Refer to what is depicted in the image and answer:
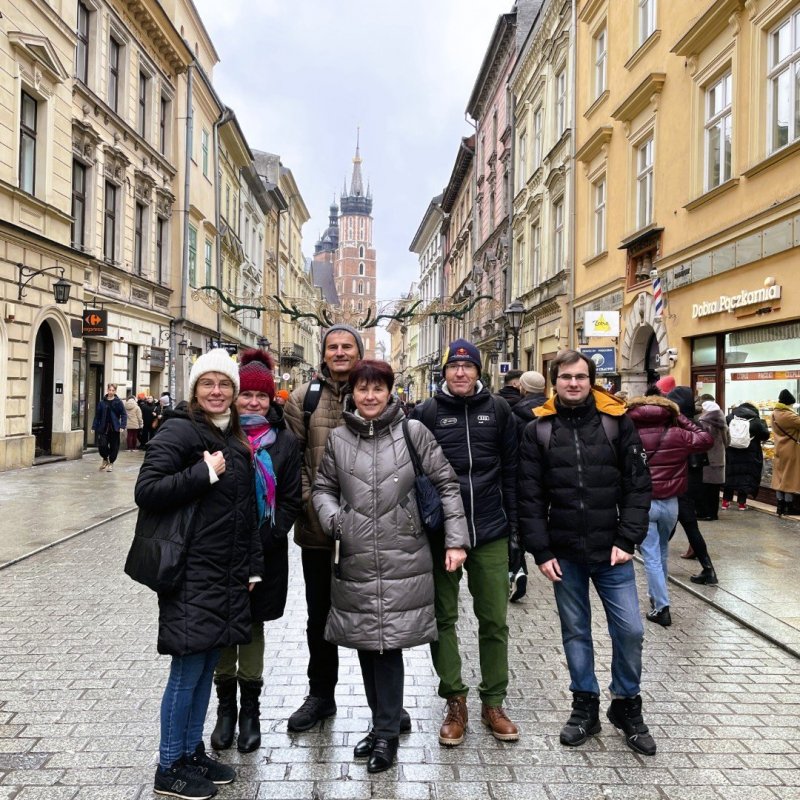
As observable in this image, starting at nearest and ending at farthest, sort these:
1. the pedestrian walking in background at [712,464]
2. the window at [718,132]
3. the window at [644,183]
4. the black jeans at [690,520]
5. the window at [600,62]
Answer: the black jeans at [690,520] → the pedestrian walking in background at [712,464] → the window at [718,132] → the window at [644,183] → the window at [600,62]

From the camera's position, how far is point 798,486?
9633mm

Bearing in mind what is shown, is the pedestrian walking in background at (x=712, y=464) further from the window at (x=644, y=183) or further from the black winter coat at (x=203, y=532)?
the window at (x=644, y=183)

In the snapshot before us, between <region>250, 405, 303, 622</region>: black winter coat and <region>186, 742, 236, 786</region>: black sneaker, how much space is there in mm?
632

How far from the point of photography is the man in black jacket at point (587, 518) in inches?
144

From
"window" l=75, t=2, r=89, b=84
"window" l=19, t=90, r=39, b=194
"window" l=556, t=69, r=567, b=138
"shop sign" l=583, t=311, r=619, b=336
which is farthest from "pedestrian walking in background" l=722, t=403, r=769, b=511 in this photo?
"window" l=75, t=2, r=89, b=84

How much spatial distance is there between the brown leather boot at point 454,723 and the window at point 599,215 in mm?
16260

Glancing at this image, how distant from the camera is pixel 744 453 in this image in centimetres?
1058

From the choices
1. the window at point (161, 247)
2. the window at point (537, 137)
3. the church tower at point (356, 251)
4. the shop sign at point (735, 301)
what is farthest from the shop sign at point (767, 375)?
the church tower at point (356, 251)

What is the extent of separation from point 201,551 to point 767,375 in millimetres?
9937

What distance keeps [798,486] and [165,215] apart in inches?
850

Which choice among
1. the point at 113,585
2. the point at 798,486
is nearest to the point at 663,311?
the point at 798,486

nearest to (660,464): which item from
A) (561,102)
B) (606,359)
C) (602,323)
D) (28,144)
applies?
(606,359)

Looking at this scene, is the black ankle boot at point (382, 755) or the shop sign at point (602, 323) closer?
the black ankle boot at point (382, 755)

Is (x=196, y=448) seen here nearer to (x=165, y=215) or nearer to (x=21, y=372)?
(x=21, y=372)
